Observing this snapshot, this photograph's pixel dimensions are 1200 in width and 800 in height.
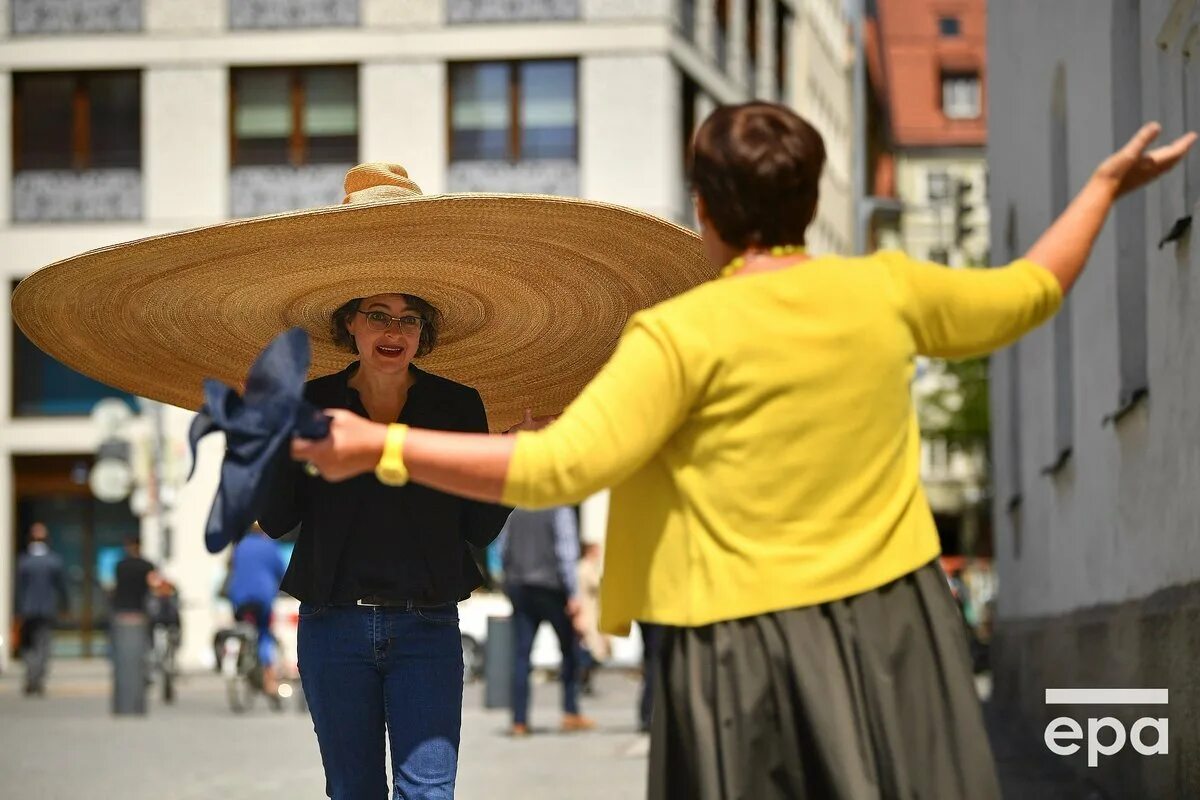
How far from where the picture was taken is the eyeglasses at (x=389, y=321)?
17.7 ft

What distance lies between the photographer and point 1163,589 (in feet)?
30.2

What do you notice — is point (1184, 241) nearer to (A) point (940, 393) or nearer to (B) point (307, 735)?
(B) point (307, 735)

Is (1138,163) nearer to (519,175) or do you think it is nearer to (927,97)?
(519,175)

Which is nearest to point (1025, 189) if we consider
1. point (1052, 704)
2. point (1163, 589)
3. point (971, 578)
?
point (1052, 704)

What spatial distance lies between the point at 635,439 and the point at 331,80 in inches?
1379

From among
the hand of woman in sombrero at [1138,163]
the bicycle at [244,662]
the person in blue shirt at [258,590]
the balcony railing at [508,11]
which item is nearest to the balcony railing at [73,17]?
the balcony railing at [508,11]

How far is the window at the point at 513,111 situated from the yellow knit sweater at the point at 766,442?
3365 centimetres

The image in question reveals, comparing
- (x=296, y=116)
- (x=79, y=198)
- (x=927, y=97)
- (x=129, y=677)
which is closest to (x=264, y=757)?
(x=129, y=677)

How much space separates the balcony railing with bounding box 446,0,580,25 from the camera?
1464 inches

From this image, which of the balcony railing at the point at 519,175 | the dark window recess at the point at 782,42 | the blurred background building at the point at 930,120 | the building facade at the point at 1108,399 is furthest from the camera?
the blurred background building at the point at 930,120

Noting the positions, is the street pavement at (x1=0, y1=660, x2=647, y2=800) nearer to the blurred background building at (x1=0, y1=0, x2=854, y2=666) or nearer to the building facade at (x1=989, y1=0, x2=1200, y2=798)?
the building facade at (x1=989, y1=0, x2=1200, y2=798)

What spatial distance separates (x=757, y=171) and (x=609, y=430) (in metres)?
0.49

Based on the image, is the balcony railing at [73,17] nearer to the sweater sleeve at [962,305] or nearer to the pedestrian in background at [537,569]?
the pedestrian in background at [537,569]

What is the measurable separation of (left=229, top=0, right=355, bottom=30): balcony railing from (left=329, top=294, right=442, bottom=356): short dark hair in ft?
107
